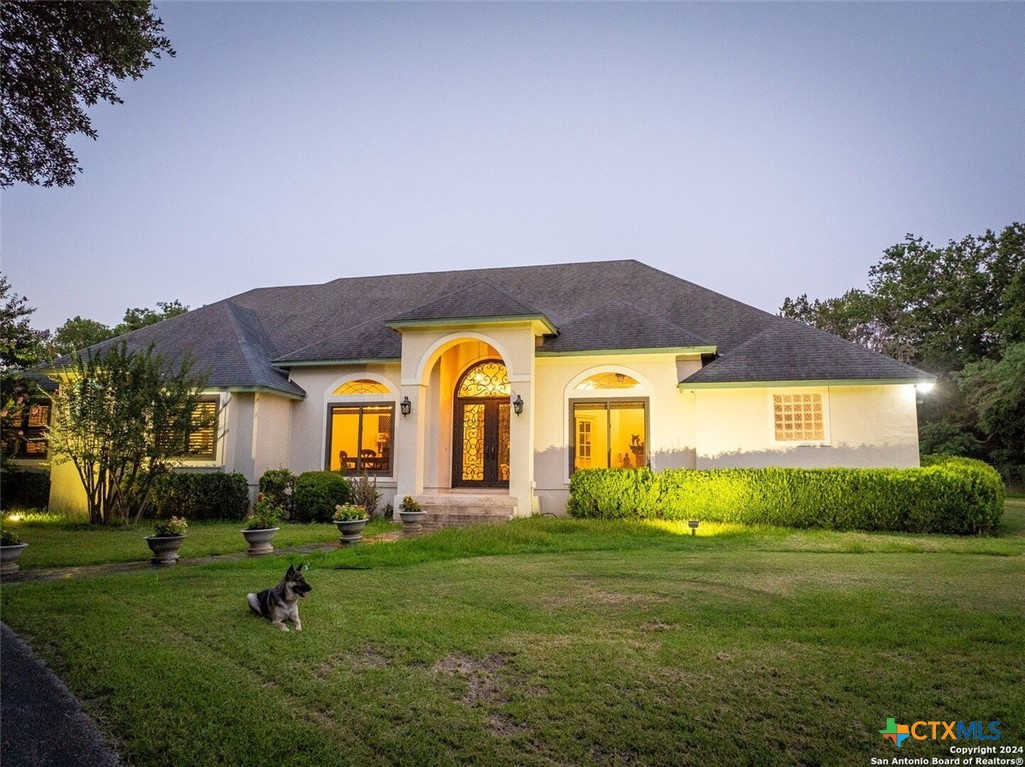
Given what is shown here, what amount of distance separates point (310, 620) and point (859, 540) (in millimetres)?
9407

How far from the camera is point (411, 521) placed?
12.8 m

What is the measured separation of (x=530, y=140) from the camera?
76.0 feet

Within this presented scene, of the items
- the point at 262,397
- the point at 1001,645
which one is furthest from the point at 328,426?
the point at 1001,645

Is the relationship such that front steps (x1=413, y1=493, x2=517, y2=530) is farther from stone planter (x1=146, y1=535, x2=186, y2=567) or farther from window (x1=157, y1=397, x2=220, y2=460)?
window (x1=157, y1=397, x2=220, y2=460)

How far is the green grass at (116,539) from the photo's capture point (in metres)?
9.18

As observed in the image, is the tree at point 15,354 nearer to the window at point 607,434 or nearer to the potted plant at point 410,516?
the potted plant at point 410,516

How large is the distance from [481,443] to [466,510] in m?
3.17

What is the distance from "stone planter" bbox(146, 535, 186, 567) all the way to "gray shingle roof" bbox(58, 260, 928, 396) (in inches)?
282

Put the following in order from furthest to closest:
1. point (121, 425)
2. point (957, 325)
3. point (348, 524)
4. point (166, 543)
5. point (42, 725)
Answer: point (957, 325), point (121, 425), point (348, 524), point (166, 543), point (42, 725)

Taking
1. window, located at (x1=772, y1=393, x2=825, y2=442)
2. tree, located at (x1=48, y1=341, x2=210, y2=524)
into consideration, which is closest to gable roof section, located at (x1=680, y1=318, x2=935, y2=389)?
window, located at (x1=772, y1=393, x2=825, y2=442)

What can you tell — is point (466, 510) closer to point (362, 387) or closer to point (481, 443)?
Answer: point (481, 443)

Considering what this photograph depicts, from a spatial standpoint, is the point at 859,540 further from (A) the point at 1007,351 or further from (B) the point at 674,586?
(A) the point at 1007,351

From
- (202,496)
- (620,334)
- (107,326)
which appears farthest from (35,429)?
(107,326)

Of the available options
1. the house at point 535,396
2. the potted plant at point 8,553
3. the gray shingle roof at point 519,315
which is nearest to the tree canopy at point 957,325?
the gray shingle roof at point 519,315
